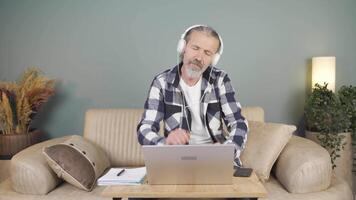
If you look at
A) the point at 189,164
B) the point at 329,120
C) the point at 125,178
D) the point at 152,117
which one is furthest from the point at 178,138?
the point at 329,120

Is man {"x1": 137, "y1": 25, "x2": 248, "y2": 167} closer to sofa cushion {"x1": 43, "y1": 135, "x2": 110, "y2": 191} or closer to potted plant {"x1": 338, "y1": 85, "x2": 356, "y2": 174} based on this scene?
sofa cushion {"x1": 43, "y1": 135, "x2": 110, "y2": 191}

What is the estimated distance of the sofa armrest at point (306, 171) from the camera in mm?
1919

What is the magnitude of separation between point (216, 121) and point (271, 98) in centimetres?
131

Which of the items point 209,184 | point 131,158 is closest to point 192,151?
point 209,184

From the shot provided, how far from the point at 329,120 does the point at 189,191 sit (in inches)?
65.0

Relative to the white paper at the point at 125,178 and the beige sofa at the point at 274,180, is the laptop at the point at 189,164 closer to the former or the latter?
the white paper at the point at 125,178

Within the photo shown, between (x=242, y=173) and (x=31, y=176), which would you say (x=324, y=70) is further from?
(x=31, y=176)

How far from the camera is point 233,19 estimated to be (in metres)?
2.97

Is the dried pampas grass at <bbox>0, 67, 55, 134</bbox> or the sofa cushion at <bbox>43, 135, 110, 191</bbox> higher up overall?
the dried pampas grass at <bbox>0, 67, 55, 134</bbox>

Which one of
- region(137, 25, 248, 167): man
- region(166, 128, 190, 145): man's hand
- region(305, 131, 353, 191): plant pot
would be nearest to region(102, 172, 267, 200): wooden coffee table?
region(166, 128, 190, 145): man's hand

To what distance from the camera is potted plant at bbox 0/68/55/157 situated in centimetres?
258

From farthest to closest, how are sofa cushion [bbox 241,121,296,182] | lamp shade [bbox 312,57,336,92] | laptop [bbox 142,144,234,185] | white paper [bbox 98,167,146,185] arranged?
lamp shade [bbox 312,57,336,92]
sofa cushion [bbox 241,121,296,182]
white paper [bbox 98,167,146,185]
laptop [bbox 142,144,234,185]

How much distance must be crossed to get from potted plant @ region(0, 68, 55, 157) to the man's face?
1390mm

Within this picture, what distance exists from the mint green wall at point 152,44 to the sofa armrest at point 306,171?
3.37 ft
